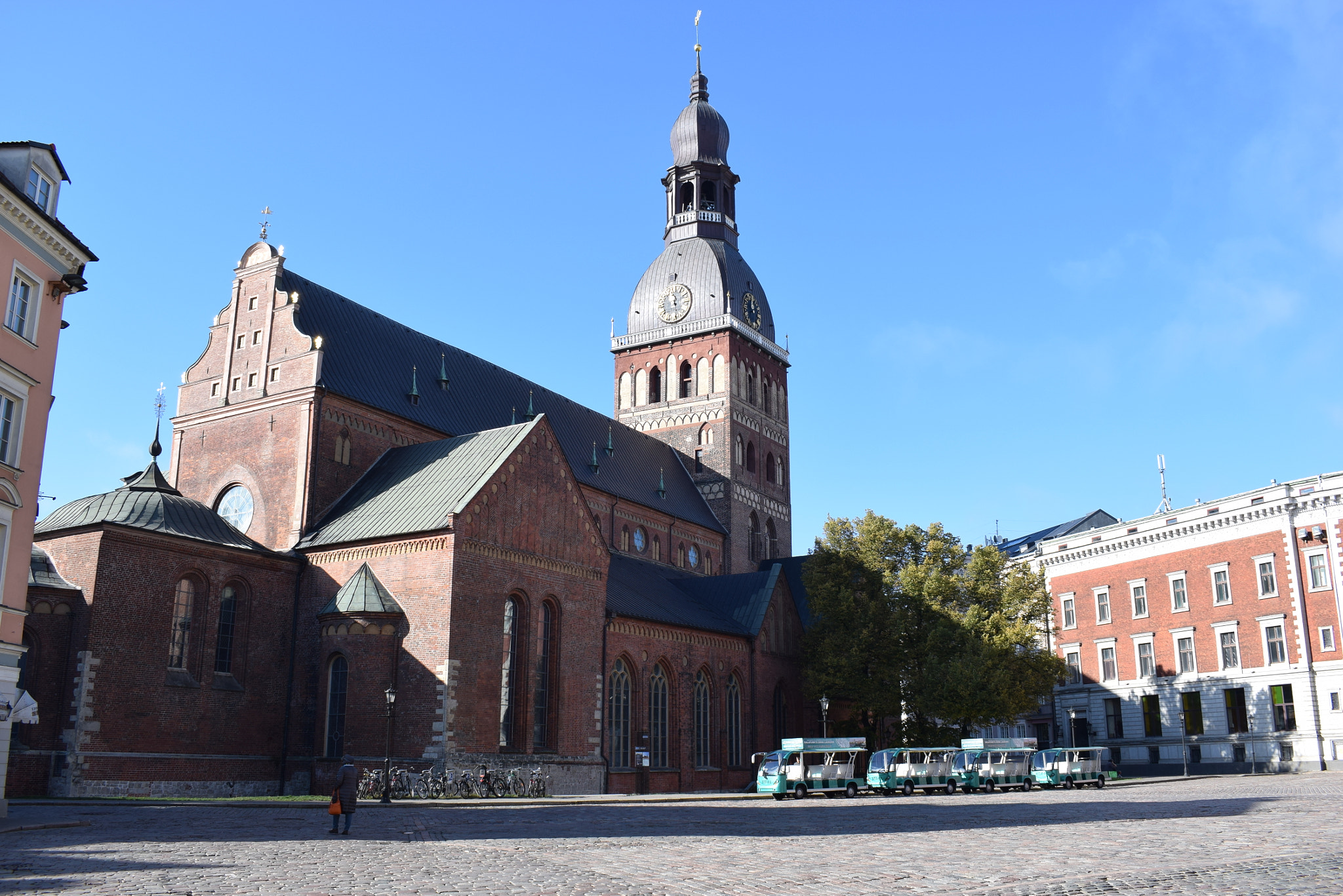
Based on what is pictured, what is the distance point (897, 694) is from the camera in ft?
160

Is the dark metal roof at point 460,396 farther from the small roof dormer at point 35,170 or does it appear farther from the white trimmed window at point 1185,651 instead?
the white trimmed window at point 1185,651

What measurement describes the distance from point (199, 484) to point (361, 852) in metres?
29.7

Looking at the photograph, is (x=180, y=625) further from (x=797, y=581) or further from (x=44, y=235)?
(x=797, y=581)

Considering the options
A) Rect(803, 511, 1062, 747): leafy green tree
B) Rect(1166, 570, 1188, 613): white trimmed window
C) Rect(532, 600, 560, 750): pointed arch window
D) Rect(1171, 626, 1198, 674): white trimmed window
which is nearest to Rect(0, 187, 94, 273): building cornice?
Rect(532, 600, 560, 750): pointed arch window

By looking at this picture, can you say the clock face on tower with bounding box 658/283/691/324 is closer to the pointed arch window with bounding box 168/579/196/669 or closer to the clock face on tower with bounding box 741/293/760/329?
the clock face on tower with bounding box 741/293/760/329

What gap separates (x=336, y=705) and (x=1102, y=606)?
41.0m

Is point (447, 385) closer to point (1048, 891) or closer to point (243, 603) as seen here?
point (243, 603)

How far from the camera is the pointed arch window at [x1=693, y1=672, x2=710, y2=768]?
48.0m

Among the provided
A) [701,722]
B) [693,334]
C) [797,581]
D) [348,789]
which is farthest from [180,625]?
[693,334]

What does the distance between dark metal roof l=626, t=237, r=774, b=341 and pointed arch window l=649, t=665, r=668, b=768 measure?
85.7 ft

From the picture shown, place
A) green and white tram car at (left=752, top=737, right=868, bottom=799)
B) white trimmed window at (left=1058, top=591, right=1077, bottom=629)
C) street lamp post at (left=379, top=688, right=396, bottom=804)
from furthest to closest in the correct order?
white trimmed window at (left=1058, top=591, right=1077, bottom=629)
green and white tram car at (left=752, top=737, right=868, bottom=799)
street lamp post at (left=379, top=688, right=396, bottom=804)

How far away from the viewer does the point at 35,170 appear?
2416 cm

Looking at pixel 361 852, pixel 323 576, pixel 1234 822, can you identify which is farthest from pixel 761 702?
pixel 361 852

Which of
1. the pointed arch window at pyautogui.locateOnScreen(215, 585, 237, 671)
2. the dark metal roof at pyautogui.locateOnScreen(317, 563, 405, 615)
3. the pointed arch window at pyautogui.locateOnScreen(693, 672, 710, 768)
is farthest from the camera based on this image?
the pointed arch window at pyautogui.locateOnScreen(693, 672, 710, 768)
